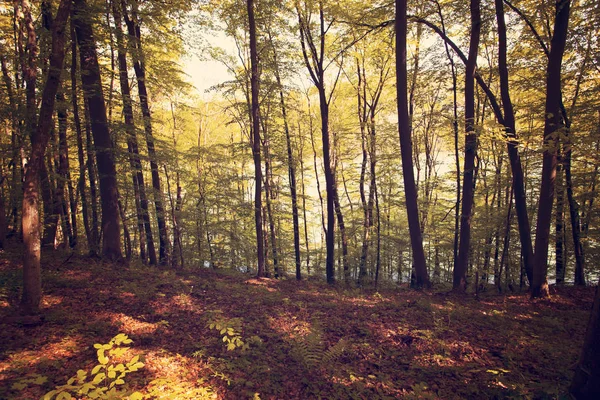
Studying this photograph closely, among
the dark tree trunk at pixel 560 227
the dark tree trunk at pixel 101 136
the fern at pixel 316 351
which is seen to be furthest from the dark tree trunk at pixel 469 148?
the dark tree trunk at pixel 101 136

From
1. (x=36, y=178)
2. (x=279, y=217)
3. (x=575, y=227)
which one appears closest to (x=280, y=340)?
(x=36, y=178)

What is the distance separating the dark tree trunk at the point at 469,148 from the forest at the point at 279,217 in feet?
0.19

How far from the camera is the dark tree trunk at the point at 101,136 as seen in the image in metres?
8.23

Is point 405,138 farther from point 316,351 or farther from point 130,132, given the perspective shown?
point 130,132

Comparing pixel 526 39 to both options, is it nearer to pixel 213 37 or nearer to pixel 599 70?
pixel 599 70

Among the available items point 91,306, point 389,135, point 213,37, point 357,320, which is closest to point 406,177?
point 357,320

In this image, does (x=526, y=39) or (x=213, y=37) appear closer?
(x=526, y=39)

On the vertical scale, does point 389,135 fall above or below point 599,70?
below

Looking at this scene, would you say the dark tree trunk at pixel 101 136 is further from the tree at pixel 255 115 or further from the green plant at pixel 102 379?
the green plant at pixel 102 379

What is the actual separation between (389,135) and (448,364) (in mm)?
13136

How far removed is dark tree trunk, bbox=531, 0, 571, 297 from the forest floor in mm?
947

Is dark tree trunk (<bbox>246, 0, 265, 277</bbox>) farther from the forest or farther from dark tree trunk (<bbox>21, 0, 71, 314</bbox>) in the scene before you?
dark tree trunk (<bbox>21, 0, 71, 314</bbox>)

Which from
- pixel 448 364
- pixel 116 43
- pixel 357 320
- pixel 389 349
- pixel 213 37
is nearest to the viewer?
pixel 448 364

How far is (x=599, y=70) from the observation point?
10.8 meters
